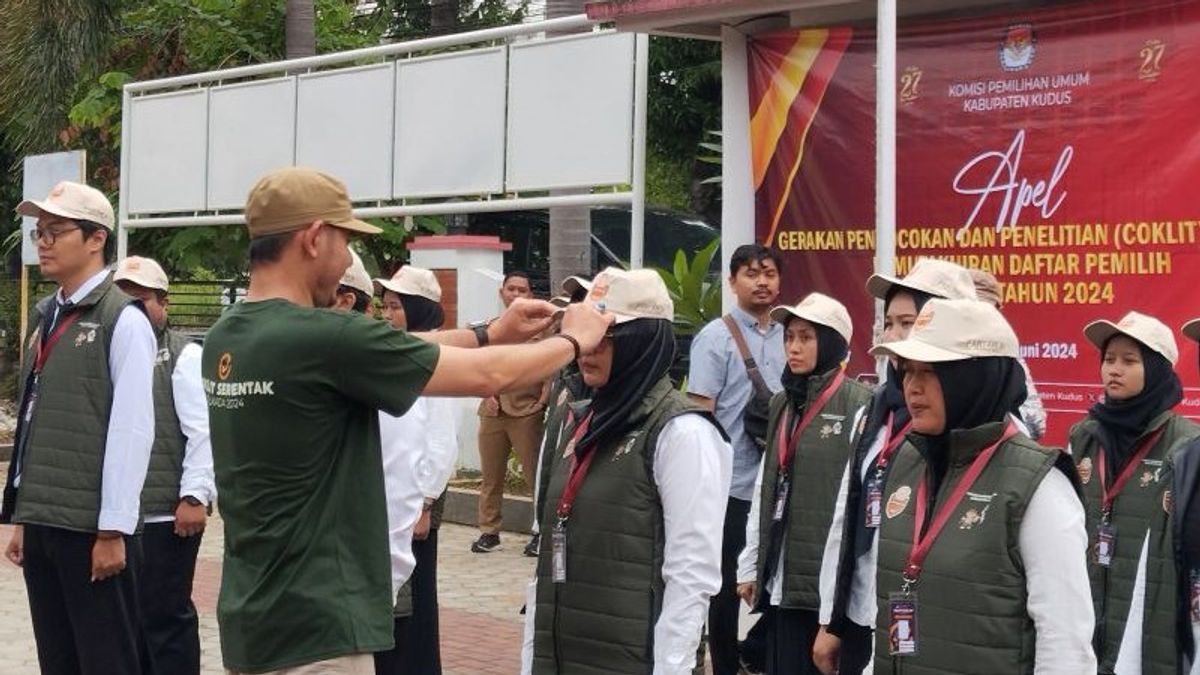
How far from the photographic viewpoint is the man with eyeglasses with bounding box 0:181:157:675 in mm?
6750

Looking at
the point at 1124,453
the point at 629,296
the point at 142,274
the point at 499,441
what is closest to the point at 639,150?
the point at 142,274

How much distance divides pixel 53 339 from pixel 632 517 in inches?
108

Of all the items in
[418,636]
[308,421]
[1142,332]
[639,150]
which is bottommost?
[418,636]

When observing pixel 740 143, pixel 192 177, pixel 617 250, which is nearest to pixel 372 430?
pixel 740 143

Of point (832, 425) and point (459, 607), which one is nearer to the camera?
point (832, 425)

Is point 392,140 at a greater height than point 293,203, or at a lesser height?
greater

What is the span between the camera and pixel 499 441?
540 inches

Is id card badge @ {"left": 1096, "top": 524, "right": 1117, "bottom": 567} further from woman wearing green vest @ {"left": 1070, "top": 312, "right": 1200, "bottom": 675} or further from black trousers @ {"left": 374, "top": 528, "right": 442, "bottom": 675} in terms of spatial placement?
black trousers @ {"left": 374, "top": 528, "right": 442, "bottom": 675}

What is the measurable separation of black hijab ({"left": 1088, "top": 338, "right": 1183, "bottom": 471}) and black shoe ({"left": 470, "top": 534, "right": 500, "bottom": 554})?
281 inches

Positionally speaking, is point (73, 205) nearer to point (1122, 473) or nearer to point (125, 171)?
point (1122, 473)

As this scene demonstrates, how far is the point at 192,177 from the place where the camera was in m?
14.8

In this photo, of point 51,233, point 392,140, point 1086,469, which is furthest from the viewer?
point 392,140

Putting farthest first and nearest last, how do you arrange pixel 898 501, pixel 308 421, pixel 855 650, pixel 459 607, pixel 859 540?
pixel 459 607, pixel 855 650, pixel 859 540, pixel 898 501, pixel 308 421

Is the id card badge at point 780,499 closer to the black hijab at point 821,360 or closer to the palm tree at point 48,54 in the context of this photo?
the black hijab at point 821,360
